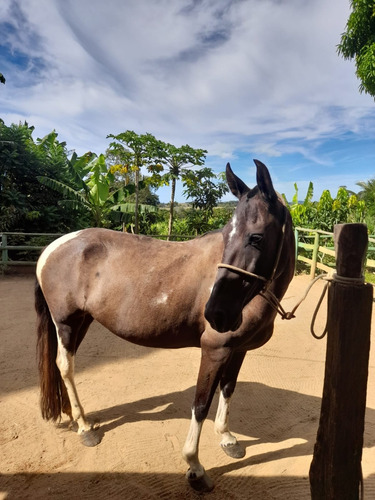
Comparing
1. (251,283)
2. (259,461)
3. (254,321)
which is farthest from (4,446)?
(251,283)

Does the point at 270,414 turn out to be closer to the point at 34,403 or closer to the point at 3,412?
the point at 34,403

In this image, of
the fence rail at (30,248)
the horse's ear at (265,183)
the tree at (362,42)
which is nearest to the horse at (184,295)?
the horse's ear at (265,183)

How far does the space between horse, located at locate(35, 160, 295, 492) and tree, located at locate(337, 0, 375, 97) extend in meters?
9.08

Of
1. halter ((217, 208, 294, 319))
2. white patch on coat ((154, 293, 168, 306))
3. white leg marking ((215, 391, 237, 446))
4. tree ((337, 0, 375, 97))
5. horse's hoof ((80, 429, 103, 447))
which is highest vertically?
tree ((337, 0, 375, 97))

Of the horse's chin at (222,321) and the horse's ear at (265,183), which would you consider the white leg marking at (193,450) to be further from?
the horse's ear at (265,183)

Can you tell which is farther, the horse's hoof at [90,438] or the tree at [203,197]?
the tree at [203,197]

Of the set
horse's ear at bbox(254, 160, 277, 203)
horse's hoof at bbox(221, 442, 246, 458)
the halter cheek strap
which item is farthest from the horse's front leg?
horse's ear at bbox(254, 160, 277, 203)

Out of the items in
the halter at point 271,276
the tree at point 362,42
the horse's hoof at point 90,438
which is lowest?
the horse's hoof at point 90,438

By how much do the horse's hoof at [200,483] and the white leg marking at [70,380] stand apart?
3.10 ft

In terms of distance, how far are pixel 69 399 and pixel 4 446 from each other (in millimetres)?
522

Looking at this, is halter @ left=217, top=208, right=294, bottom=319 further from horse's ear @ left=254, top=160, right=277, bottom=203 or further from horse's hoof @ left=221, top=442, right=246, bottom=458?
horse's hoof @ left=221, top=442, right=246, bottom=458

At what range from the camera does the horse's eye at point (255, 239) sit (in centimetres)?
141

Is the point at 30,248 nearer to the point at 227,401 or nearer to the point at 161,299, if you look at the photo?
the point at 161,299

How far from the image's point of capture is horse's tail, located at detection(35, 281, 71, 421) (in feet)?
7.97
